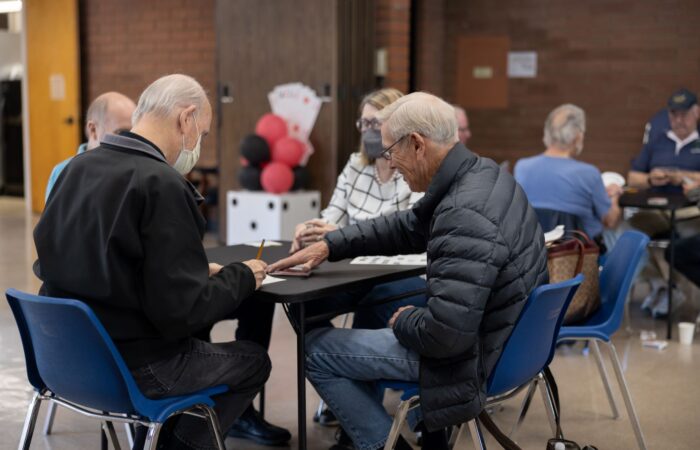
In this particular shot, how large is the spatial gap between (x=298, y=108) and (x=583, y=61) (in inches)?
106

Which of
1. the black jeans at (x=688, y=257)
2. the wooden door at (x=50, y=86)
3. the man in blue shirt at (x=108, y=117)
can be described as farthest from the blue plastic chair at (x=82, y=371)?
the wooden door at (x=50, y=86)

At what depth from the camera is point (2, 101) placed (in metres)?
11.3

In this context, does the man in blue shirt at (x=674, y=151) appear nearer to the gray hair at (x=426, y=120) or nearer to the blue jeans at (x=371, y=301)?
the blue jeans at (x=371, y=301)

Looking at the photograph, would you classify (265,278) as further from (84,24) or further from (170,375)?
(84,24)

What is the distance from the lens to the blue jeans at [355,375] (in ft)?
8.39

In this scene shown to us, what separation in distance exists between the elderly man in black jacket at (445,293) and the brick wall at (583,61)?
568 centimetres

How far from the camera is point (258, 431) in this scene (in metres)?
3.32

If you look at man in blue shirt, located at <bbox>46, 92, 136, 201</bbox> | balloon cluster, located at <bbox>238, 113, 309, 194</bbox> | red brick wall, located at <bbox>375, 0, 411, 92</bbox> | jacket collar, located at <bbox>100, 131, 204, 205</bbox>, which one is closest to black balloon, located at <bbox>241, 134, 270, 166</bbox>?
balloon cluster, located at <bbox>238, 113, 309, 194</bbox>

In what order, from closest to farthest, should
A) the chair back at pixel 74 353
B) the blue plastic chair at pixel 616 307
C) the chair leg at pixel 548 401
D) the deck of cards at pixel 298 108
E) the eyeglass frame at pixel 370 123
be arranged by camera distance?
the chair back at pixel 74 353
the chair leg at pixel 548 401
the blue plastic chair at pixel 616 307
the eyeglass frame at pixel 370 123
the deck of cards at pixel 298 108

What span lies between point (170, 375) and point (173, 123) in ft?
2.18

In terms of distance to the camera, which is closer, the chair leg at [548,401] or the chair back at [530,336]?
the chair back at [530,336]

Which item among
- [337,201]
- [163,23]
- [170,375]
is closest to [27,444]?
[170,375]

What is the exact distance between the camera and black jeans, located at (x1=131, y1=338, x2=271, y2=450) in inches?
91.3

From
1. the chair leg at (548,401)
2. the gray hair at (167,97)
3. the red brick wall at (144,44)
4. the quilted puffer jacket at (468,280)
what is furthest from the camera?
the red brick wall at (144,44)
